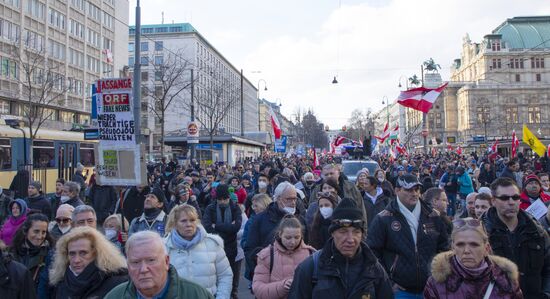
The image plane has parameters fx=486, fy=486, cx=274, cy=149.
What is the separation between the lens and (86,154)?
24.8 m

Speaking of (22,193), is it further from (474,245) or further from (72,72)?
(72,72)

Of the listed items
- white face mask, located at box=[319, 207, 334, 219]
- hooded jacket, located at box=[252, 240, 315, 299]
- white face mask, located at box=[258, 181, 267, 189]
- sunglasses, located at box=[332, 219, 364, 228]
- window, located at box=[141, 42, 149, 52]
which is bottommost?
hooded jacket, located at box=[252, 240, 315, 299]

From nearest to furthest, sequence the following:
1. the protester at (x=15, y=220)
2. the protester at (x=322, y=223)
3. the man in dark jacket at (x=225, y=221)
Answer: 1. the protester at (x=322, y=223)
2. the protester at (x=15, y=220)
3. the man in dark jacket at (x=225, y=221)

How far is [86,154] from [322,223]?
71.0 feet

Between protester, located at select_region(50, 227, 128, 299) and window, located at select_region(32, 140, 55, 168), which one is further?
window, located at select_region(32, 140, 55, 168)

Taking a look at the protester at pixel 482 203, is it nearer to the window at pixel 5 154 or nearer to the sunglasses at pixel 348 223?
the sunglasses at pixel 348 223

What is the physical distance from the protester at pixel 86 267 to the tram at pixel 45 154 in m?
15.6

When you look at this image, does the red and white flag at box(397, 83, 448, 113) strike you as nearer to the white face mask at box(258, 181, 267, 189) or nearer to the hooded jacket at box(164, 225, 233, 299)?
the white face mask at box(258, 181, 267, 189)

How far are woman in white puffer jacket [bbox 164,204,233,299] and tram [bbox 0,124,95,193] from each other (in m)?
15.3

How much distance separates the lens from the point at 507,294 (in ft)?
10.7

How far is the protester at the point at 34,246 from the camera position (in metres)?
4.86

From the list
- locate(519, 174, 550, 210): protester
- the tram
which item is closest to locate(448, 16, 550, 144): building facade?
the tram

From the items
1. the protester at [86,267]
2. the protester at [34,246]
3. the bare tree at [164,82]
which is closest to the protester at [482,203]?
the protester at [86,267]

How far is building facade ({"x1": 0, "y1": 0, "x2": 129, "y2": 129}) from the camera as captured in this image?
139 ft
